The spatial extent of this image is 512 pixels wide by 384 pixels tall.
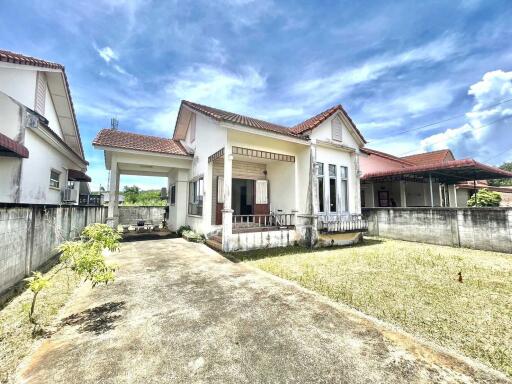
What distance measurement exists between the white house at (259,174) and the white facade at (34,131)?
1.83 m

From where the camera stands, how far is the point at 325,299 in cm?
393

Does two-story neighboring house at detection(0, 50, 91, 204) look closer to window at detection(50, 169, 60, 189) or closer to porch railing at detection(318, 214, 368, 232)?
window at detection(50, 169, 60, 189)

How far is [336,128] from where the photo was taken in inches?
393

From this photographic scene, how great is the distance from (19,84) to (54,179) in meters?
4.04

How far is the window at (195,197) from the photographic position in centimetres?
1006

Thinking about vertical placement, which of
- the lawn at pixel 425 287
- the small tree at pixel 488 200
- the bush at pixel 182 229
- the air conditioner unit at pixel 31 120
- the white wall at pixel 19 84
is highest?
the white wall at pixel 19 84

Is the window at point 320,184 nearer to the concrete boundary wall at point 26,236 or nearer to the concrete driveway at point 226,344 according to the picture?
the concrete driveway at point 226,344

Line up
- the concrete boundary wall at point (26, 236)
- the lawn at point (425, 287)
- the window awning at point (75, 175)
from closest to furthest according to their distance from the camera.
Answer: the lawn at point (425, 287) < the concrete boundary wall at point (26, 236) < the window awning at point (75, 175)

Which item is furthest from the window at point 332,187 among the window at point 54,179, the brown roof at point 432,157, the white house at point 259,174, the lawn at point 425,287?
the brown roof at point 432,157

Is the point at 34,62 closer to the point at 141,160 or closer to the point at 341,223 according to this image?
the point at 141,160

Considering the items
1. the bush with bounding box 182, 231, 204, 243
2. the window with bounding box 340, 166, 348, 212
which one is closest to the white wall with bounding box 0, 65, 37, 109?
the bush with bounding box 182, 231, 204, 243

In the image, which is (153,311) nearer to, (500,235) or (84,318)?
(84,318)

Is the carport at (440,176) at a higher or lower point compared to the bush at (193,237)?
higher

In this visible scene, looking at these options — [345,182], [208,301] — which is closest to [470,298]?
→ [208,301]
